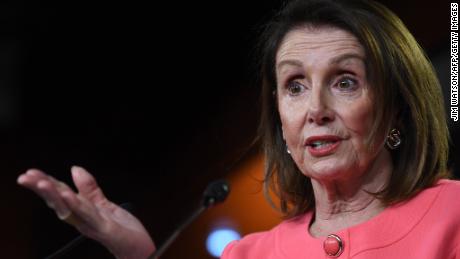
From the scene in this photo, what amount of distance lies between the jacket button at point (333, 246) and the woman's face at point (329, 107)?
0.17 m

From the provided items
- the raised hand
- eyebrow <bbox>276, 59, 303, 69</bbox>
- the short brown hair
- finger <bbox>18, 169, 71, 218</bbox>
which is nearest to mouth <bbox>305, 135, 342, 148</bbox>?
the short brown hair

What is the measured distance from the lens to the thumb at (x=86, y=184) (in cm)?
192

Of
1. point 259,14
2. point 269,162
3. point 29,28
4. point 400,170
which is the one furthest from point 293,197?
point 29,28

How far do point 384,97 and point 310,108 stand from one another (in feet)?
0.69

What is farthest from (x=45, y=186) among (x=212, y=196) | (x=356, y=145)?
(x=356, y=145)

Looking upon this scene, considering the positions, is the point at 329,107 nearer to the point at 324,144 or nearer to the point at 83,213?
the point at 324,144

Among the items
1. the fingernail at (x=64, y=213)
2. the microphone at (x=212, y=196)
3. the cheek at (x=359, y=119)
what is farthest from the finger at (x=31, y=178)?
the cheek at (x=359, y=119)

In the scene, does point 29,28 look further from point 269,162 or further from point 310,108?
point 310,108

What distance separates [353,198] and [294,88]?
356 millimetres

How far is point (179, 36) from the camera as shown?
4625 mm

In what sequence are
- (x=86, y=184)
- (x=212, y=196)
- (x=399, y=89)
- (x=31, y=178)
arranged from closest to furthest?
(x=31, y=178)
(x=212, y=196)
(x=86, y=184)
(x=399, y=89)

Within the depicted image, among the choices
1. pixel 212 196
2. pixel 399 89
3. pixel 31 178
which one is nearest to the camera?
pixel 31 178

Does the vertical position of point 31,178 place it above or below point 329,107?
above

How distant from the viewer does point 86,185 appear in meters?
1.95
